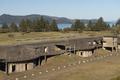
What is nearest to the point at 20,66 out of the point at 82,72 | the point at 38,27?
the point at 82,72

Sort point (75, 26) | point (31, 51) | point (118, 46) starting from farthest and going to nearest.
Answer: point (75, 26) < point (118, 46) < point (31, 51)

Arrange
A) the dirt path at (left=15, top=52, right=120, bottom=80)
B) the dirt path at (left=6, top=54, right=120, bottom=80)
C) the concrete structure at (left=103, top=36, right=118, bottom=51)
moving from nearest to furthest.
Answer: the dirt path at (left=6, top=54, right=120, bottom=80), the dirt path at (left=15, top=52, right=120, bottom=80), the concrete structure at (left=103, top=36, right=118, bottom=51)

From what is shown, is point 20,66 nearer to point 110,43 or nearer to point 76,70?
point 76,70

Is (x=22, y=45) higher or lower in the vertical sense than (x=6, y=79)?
higher

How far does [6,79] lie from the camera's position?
53.7 m

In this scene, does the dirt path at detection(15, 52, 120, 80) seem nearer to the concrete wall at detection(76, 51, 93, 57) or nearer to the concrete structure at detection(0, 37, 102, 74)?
the concrete structure at detection(0, 37, 102, 74)

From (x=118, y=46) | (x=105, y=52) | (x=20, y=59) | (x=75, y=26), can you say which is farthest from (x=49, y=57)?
(x=75, y=26)

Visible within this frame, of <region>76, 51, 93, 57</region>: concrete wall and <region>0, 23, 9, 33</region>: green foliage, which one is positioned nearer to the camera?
<region>76, 51, 93, 57</region>: concrete wall

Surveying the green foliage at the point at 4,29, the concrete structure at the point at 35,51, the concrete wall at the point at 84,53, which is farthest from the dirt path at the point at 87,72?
the green foliage at the point at 4,29

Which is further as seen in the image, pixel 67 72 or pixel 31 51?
pixel 31 51

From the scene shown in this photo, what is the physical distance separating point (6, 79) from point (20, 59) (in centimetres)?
1028

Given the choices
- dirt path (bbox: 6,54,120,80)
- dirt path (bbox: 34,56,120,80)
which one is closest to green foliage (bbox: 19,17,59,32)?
dirt path (bbox: 6,54,120,80)

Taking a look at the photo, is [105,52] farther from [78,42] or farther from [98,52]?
[78,42]

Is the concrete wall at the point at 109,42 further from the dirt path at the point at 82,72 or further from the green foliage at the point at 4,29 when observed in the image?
the green foliage at the point at 4,29
